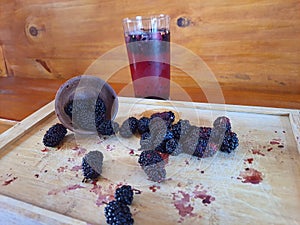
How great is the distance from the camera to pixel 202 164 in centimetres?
45

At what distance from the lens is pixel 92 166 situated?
43 centimetres

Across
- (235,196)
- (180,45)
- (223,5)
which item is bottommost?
(235,196)

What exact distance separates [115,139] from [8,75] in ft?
2.84

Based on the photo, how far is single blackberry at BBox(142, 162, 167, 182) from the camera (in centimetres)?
41

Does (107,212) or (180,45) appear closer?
(107,212)

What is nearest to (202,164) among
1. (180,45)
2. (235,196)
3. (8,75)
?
(235,196)

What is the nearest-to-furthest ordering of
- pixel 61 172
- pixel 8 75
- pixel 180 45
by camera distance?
pixel 61 172, pixel 180 45, pixel 8 75

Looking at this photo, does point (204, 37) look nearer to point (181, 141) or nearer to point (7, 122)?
point (181, 141)

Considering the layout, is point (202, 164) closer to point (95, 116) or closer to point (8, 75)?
point (95, 116)

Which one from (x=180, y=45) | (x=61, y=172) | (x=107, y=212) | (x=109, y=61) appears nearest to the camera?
(x=107, y=212)

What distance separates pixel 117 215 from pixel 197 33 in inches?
23.7

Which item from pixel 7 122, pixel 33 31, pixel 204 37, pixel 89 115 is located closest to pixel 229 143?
pixel 89 115

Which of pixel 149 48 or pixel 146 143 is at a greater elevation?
pixel 149 48

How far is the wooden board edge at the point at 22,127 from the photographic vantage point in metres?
0.54
